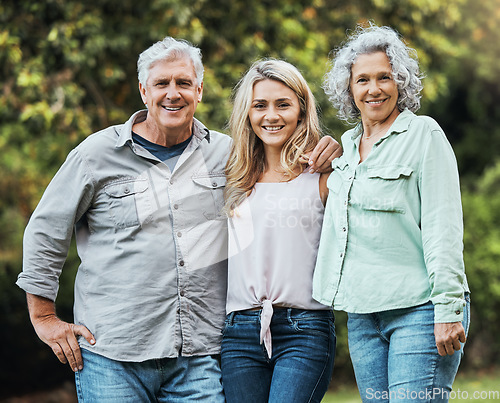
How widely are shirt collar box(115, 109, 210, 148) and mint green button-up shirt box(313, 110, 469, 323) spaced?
2.87 feet

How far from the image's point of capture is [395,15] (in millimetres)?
8406

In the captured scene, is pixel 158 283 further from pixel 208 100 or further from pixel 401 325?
pixel 208 100

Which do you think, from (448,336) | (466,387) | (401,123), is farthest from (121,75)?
(466,387)

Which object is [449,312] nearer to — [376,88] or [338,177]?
[338,177]

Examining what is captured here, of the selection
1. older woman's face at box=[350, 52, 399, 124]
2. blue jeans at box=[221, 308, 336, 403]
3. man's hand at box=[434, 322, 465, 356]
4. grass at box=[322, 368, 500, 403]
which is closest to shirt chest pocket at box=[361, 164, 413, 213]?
older woman's face at box=[350, 52, 399, 124]

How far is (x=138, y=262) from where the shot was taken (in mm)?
3117

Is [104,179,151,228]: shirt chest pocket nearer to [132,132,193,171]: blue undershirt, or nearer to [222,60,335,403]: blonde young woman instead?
[132,132,193,171]: blue undershirt

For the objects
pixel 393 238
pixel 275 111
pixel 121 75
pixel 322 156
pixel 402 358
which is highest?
pixel 121 75

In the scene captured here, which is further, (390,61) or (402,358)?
(390,61)

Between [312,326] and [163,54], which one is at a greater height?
[163,54]

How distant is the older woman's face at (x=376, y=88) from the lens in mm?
2896

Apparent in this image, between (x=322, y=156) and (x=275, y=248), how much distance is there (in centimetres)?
50

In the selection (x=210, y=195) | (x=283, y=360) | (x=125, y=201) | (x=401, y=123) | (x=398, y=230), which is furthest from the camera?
(x=210, y=195)

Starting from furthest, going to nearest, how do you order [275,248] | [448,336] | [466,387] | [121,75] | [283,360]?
[466,387], [121,75], [275,248], [283,360], [448,336]
